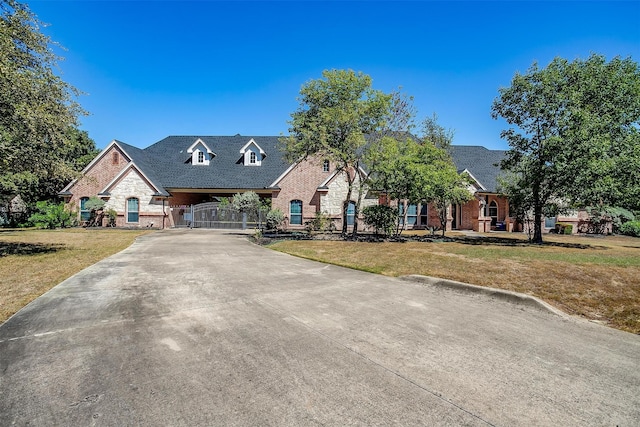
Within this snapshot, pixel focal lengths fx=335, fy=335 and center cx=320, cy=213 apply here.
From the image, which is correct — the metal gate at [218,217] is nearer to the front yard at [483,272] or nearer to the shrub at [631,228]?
the front yard at [483,272]

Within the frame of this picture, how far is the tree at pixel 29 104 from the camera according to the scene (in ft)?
31.2

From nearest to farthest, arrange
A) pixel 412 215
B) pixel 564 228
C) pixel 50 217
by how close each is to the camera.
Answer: pixel 50 217 → pixel 564 228 → pixel 412 215

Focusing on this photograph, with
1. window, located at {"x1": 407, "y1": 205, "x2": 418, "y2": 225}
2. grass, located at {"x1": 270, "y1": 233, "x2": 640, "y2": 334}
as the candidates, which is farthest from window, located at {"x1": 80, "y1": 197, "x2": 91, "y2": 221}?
window, located at {"x1": 407, "y1": 205, "x2": 418, "y2": 225}

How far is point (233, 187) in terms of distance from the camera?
29.2 metres

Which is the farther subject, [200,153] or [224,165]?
[200,153]

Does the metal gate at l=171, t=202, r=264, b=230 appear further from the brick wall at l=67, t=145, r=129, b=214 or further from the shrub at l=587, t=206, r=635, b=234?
the shrub at l=587, t=206, r=635, b=234

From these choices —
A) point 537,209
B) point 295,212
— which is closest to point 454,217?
point 537,209

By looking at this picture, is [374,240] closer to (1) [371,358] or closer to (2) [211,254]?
(2) [211,254]

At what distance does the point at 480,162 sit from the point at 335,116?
21.5 m

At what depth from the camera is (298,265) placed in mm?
10344

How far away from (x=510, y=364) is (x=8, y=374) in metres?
5.27

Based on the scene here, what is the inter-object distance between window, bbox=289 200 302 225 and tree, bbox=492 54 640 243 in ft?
51.2

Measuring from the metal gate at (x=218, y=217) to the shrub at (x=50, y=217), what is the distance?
7.90 m

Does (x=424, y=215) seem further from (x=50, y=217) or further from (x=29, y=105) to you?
(x=50, y=217)
